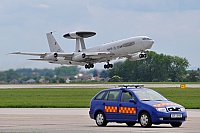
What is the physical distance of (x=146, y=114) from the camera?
870 inches

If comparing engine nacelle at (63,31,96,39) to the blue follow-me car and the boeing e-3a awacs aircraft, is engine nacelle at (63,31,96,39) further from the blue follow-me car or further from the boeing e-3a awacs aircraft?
the blue follow-me car

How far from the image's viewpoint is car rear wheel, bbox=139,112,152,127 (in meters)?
22.0

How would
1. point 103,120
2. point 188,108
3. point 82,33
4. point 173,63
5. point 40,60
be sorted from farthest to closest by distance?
point 173,63
point 82,33
point 40,60
point 188,108
point 103,120

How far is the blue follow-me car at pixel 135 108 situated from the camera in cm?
2191

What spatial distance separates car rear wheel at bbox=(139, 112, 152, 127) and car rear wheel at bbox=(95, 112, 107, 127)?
75.8 inches

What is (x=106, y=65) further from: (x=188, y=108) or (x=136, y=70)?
(x=188, y=108)

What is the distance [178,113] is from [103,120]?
10.8ft

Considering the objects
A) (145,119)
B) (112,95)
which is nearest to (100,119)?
(112,95)

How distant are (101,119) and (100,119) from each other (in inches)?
2.0

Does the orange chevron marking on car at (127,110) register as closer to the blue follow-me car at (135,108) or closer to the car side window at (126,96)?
the blue follow-me car at (135,108)

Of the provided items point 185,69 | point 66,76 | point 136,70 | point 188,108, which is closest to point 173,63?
point 185,69

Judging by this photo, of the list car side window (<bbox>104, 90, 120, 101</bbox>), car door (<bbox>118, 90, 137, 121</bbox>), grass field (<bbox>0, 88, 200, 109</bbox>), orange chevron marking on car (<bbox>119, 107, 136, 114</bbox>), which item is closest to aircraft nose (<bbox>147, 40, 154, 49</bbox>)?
grass field (<bbox>0, 88, 200, 109</bbox>)

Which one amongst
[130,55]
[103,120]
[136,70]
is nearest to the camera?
[103,120]

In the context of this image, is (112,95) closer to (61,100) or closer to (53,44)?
(61,100)
